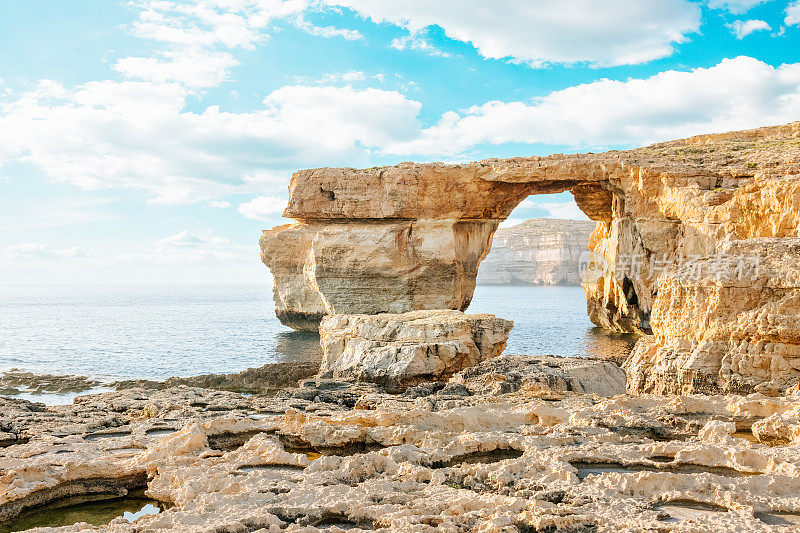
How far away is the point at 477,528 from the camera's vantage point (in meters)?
4.49

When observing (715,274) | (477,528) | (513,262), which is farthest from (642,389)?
(513,262)

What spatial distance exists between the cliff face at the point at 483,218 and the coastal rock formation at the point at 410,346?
1220cm

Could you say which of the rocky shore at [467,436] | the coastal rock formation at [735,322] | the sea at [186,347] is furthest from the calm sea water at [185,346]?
the coastal rock formation at [735,322]

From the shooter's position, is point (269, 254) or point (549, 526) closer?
point (549, 526)

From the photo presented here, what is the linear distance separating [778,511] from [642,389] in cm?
513

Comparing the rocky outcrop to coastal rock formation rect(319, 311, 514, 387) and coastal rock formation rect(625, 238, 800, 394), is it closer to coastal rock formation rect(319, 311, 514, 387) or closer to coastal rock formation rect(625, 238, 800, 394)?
coastal rock formation rect(319, 311, 514, 387)

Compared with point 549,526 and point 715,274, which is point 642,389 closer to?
point 715,274

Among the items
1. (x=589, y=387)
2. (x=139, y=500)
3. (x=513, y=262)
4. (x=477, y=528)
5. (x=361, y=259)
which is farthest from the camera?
(x=513, y=262)

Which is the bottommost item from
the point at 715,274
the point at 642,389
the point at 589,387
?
the point at 589,387

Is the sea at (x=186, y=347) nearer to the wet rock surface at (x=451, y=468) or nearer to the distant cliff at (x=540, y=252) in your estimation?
the wet rock surface at (x=451, y=468)

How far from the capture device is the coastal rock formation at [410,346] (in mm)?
16312

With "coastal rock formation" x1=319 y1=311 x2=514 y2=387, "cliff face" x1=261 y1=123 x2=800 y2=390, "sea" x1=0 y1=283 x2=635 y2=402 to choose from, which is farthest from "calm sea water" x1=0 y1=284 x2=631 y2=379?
"coastal rock formation" x1=319 y1=311 x2=514 y2=387

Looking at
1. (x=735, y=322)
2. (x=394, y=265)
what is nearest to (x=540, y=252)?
(x=394, y=265)

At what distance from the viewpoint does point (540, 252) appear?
4631 inches
